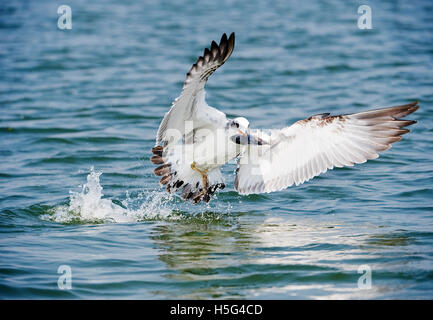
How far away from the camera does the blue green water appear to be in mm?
5484

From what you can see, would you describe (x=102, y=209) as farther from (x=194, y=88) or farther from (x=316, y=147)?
(x=316, y=147)

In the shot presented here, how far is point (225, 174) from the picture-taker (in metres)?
8.77

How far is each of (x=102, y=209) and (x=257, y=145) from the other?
1.89 m

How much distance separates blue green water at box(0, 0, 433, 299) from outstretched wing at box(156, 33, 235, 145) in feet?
3.65

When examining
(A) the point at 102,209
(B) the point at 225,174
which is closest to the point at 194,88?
(A) the point at 102,209

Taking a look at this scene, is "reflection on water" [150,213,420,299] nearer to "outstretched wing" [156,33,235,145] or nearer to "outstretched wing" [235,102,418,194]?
"outstretched wing" [235,102,418,194]

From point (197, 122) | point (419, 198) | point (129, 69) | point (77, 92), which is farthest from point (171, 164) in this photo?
point (129, 69)

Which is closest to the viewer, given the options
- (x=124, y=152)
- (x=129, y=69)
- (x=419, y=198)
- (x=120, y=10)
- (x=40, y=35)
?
(x=419, y=198)

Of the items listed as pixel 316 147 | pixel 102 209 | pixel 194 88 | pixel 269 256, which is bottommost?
pixel 269 256

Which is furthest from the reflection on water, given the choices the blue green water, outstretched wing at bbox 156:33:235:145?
outstretched wing at bbox 156:33:235:145
